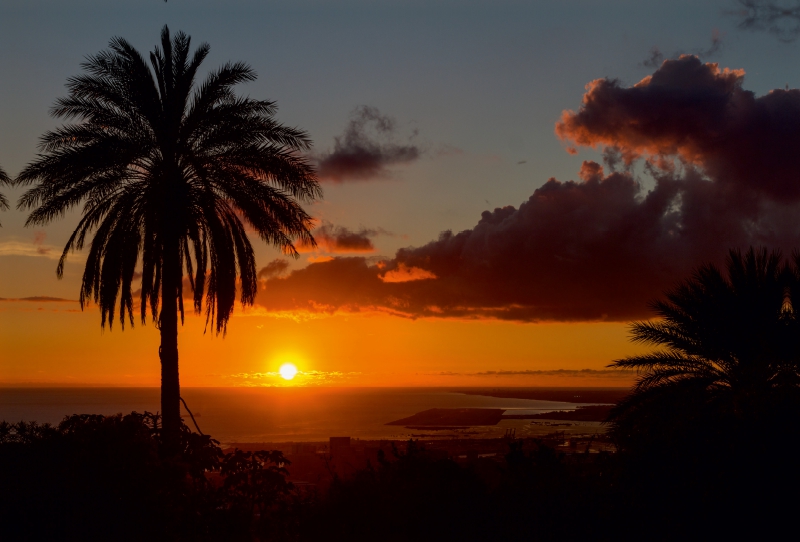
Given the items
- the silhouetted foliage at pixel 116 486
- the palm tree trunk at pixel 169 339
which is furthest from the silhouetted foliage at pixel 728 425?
the palm tree trunk at pixel 169 339

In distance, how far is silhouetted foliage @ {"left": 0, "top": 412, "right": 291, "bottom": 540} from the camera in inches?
444

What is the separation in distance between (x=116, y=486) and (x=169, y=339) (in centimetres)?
696

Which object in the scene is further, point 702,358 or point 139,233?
point 702,358

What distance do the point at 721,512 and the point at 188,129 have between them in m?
14.9

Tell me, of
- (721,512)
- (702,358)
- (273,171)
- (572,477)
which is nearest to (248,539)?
(572,477)

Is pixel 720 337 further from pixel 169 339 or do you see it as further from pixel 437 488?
pixel 169 339

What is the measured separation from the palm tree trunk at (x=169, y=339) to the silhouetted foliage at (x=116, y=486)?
12.6 ft

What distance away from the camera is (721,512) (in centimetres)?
1165

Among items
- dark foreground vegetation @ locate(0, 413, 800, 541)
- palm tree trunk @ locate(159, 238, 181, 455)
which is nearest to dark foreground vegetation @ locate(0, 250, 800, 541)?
dark foreground vegetation @ locate(0, 413, 800, 541)

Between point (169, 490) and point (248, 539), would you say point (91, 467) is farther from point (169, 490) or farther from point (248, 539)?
point (248, 539)

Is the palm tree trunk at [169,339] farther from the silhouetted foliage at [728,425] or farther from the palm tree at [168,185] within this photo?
the silhouetted foliage at [728,425]

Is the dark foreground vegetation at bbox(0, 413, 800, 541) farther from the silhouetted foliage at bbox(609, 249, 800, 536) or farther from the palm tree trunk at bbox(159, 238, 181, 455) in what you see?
the palm tree trunk at bbox(159, 238, 181, 455)

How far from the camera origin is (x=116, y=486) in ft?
40.3

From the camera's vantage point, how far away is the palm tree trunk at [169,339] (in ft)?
60.8
